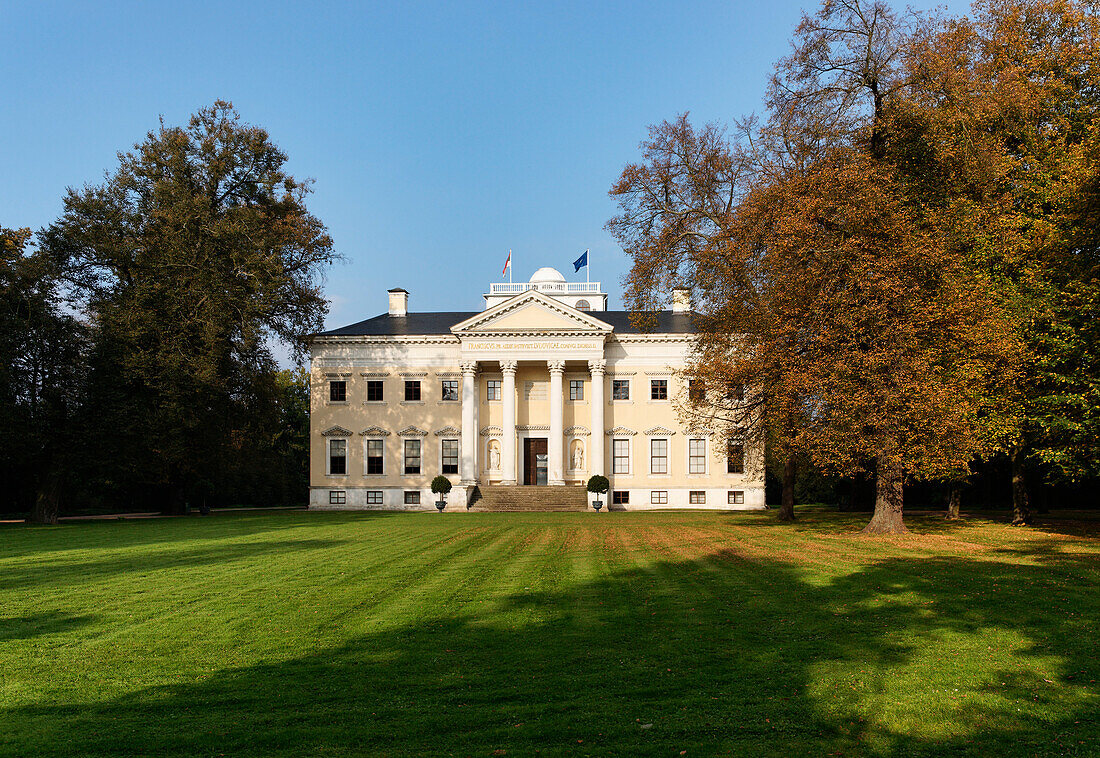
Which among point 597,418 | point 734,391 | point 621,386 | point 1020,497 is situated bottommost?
point 1020,497

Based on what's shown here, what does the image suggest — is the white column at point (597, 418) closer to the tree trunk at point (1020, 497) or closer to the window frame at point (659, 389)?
the window frame at point (659, 389)

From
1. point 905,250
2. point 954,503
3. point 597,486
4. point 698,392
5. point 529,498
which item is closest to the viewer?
point 905,250

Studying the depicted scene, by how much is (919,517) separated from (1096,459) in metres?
13.5

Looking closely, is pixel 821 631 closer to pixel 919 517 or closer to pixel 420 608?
pixel 420 608

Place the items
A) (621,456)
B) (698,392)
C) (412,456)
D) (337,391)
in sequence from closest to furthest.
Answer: (698,392)
(621,456)
(412,456)
(337,391)

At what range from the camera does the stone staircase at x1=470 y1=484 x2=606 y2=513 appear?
143 feet

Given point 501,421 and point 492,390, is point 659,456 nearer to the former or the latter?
point 501,421

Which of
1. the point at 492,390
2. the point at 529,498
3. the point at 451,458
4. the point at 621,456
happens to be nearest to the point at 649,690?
the point at 529,498

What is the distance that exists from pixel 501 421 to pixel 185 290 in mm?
20342

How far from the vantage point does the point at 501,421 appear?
160 feet

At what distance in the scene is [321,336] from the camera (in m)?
48.8

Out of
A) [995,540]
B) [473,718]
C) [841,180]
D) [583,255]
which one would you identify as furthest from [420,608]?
[583,255]

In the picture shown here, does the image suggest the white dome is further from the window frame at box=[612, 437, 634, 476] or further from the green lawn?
the green lawn

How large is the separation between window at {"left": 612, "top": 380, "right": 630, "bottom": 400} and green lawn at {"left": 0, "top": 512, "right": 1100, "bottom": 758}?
3162 cm
